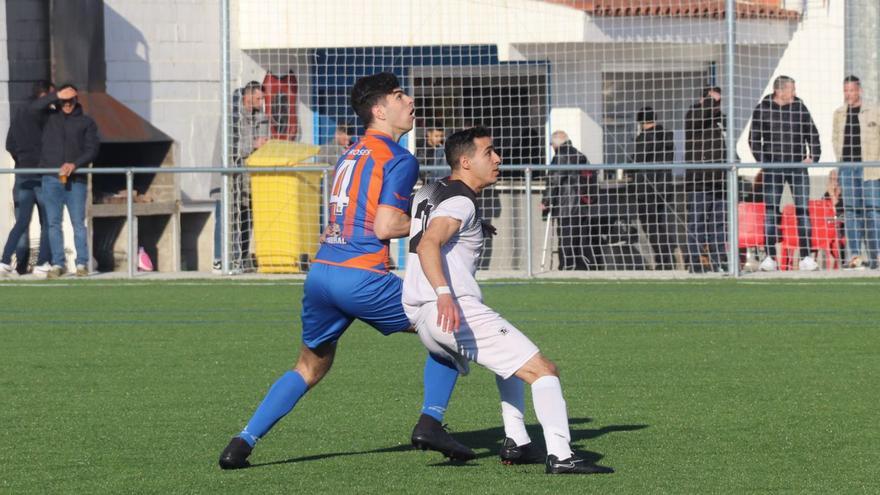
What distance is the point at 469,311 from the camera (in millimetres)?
6547

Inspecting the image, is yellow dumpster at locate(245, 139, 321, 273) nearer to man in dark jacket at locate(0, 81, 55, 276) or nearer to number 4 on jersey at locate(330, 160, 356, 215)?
man in dark jacket at locate(0, 81, 55, 276)

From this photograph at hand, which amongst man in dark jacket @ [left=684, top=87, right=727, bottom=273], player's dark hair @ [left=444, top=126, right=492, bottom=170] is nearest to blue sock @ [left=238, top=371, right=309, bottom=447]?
player's dark hair @ [left=444, top=126, right=492, bottom=170]

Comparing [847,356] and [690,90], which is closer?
[847,356]

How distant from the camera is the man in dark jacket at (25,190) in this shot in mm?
18062

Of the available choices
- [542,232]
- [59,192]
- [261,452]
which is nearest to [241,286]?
[59,192]

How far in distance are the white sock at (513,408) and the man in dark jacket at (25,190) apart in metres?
11.9

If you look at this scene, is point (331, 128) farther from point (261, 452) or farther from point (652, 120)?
point (261, 452)

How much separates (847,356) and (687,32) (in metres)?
10.9

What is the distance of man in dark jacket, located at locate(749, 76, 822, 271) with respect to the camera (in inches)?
698

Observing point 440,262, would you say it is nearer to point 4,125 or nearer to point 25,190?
point 25,190

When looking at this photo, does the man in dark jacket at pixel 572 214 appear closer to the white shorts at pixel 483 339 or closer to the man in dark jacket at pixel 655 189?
the man in dark jacket at pixel 655 189

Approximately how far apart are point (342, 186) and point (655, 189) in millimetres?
12358

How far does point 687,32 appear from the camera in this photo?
20.9m

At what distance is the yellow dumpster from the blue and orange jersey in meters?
11.5
